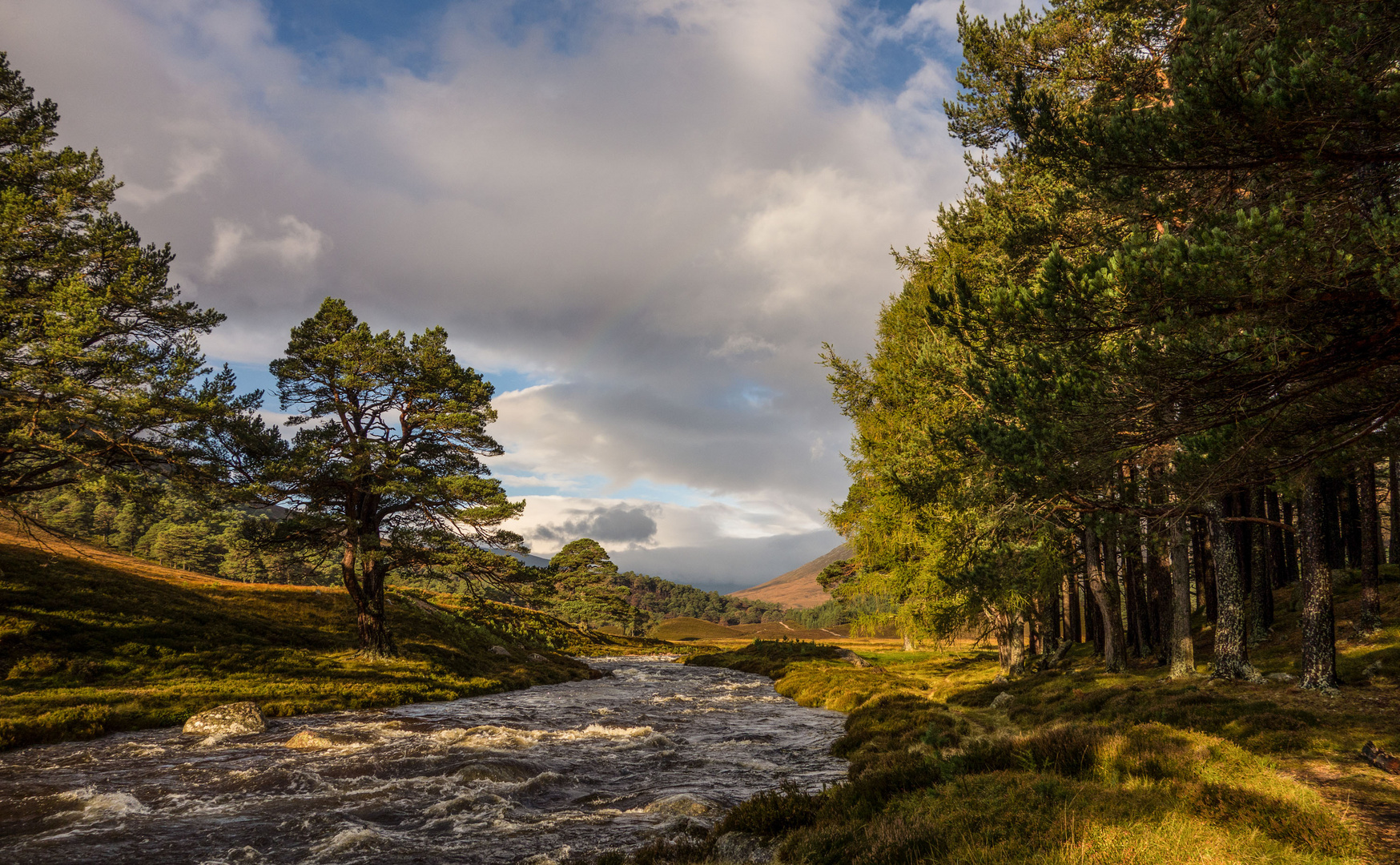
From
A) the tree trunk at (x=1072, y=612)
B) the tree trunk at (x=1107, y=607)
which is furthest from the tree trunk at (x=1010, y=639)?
the tree trunk at (x=1072, y=612)

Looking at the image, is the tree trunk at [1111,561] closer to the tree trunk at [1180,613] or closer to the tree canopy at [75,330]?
the tree trunk at [1180,613]

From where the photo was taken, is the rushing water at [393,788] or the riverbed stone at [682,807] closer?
the rushing water at [393,788]

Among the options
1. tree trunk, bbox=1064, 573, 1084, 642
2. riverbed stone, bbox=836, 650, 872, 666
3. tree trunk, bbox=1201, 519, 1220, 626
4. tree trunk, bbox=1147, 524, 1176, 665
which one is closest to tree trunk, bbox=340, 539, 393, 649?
riverbed stone, bbox=836, 650, 872, 666

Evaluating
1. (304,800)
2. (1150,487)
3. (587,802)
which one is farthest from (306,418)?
(1150,487)

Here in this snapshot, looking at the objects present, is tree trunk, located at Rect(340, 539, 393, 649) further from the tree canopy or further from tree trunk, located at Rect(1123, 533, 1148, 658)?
tree trunk, located at Rect(1123, 533, 1148, 658)

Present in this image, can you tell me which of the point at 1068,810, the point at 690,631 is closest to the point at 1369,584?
the point at 1068,810

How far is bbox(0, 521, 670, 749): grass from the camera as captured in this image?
1819 cm

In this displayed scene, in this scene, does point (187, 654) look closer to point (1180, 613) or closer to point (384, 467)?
point (384, 467)

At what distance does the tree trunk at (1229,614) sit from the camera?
55.4ft

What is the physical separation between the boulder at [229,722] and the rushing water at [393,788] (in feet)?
1.42

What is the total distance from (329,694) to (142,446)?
10.8m

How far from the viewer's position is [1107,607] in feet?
77.4

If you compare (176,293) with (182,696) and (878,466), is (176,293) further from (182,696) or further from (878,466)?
(878,466)

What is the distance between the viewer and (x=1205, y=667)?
20.0m
